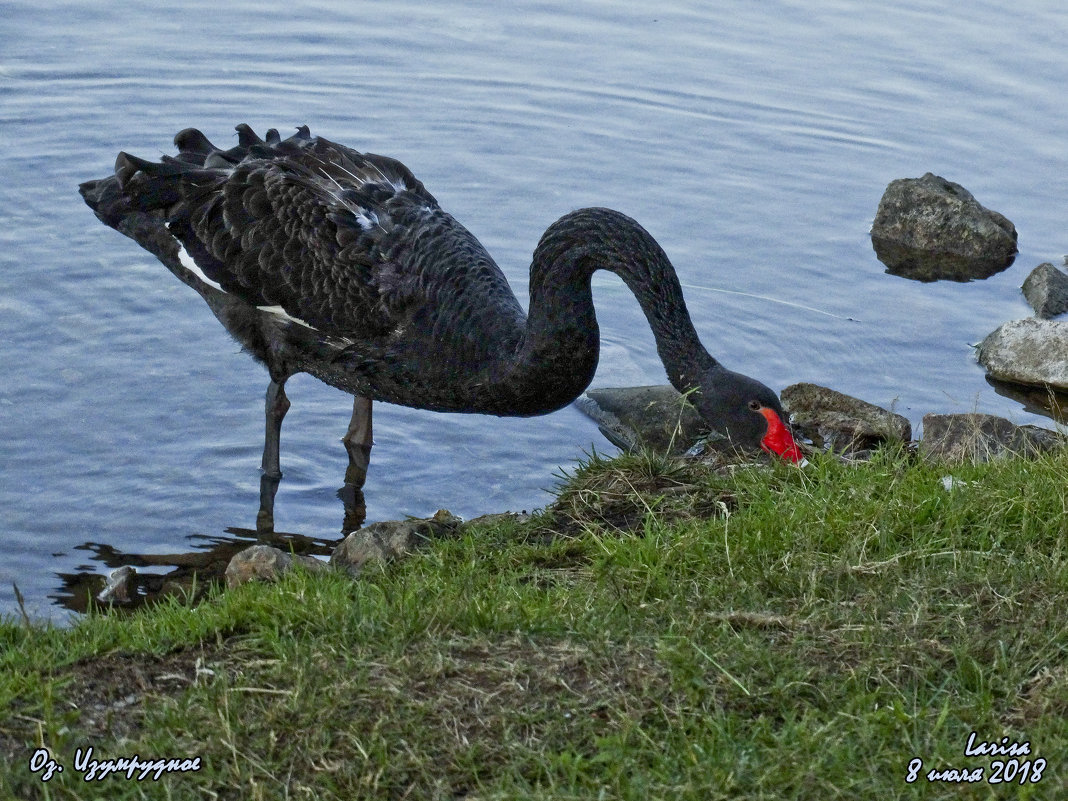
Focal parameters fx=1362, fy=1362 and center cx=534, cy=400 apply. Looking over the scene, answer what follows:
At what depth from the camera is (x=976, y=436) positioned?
6.25 meters

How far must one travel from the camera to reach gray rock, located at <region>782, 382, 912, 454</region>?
7.10 meters

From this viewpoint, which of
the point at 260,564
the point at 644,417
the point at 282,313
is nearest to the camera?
the point at 260,564

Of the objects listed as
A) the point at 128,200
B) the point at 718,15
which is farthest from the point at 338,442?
the point at 718,15

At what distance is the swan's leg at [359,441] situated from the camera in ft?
23.4

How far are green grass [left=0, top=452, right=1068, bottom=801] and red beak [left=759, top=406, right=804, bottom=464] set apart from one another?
0.55 m

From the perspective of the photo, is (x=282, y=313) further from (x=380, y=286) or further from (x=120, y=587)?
(x=120, y=587)

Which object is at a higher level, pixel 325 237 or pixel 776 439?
pixel 325 237

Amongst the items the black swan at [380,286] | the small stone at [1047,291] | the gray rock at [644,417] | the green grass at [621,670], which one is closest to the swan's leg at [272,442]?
the black swan at [380,286]

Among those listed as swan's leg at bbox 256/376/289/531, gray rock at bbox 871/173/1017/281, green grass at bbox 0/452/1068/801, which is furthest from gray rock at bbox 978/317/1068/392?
swan's leg at bbox 256/376/289/531

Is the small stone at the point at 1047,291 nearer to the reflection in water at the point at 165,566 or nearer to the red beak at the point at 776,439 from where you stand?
the red beak at the point at 776,439
